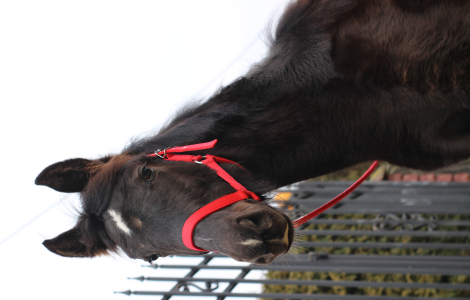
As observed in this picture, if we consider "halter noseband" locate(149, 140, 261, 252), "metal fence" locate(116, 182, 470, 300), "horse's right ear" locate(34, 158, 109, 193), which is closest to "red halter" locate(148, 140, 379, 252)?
"halter noseband" locate(149, 140, 261, 252)

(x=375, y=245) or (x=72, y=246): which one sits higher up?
(x=72, y=246)

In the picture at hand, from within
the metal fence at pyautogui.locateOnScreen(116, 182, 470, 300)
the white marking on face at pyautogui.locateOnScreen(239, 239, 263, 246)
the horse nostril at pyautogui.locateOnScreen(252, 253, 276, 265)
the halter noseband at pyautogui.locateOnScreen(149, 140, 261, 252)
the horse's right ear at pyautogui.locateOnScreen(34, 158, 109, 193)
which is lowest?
the metal fence at pyautogui.locateOnScreen(116, 182, 470, 300)

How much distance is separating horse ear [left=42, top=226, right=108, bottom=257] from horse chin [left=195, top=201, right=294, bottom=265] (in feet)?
3.04

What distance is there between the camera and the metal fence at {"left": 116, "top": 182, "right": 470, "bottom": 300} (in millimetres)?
3354

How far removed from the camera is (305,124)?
2.19 metres

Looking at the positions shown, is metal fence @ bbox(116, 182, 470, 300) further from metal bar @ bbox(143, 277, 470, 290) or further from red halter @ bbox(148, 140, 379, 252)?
red halter @ bbox(148, 140, 379, 252)

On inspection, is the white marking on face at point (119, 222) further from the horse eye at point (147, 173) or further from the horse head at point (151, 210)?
the horse eye at point (147, 173)

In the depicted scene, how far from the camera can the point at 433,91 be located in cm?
214

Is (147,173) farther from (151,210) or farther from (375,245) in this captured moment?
(375,245)

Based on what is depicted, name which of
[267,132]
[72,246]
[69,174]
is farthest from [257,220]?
[72,246]

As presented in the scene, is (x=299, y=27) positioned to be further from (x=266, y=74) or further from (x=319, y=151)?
(x=319, y=151)

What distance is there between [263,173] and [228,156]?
0.27m

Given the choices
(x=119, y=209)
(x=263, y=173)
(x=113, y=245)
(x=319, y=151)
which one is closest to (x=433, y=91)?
(x=319, y=151)

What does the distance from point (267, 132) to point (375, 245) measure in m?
2.49
